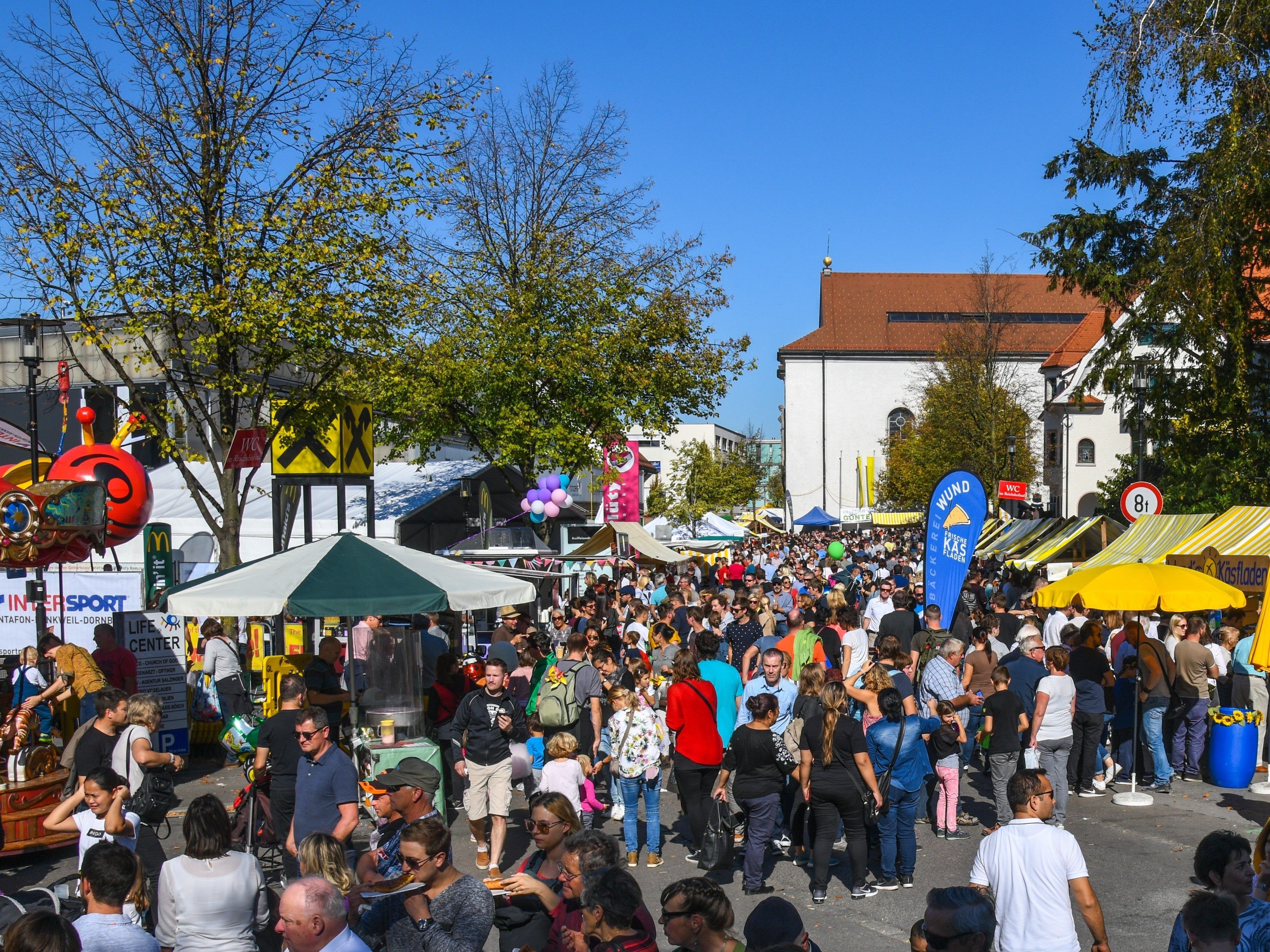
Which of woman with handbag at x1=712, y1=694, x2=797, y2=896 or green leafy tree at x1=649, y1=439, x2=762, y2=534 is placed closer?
woman with handbag at x1=712, y1=694, x2=797, y2=896

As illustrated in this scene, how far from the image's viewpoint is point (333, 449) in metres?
13.3

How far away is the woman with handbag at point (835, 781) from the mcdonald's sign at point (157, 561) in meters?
10.8

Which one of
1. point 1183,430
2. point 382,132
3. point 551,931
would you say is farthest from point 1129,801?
point 1183,430

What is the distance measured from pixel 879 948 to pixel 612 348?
18.3 meters

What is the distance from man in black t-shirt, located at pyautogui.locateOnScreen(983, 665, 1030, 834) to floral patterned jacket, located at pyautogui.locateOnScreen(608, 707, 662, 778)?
2701 millimetres

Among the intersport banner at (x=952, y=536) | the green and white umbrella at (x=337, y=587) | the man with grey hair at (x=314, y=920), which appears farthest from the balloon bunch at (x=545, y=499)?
the man with grey hair at (x=314, y=920)

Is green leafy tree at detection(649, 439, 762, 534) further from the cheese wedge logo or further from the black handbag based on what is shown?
the black handbag

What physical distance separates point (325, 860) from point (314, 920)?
106cm

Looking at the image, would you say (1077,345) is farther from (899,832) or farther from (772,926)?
(772,926)

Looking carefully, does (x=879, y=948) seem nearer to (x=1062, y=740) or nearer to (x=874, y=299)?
(x=1062, y=740)

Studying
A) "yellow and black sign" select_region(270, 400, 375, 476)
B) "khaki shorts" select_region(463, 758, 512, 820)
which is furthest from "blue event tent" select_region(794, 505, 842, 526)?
"khaki shorts" select_region(463, 758, 512, 820)

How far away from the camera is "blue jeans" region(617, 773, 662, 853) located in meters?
8.27

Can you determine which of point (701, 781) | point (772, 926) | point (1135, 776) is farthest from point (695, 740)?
point (1135, 776)

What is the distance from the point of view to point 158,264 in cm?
1430
